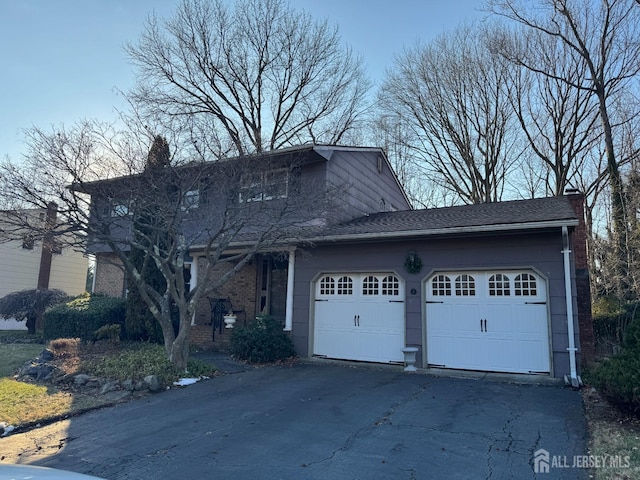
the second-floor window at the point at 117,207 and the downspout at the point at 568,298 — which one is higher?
the second-floor window at the point at 117,207

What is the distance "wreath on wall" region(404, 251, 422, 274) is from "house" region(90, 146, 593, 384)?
0.02 meters

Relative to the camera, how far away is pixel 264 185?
10477mm

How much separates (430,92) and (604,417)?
1776cm

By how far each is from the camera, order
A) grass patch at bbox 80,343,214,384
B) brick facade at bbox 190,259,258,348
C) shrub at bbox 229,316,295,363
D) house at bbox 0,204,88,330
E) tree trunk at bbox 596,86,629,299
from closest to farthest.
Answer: grass patch at bbox 80,343,214,384
shrub at bbox 229,316,295,363
tree trunk at bbox 596,86,629,299
brick facade at bbox 190,259,258,348
house at bbox 0,204,88,330

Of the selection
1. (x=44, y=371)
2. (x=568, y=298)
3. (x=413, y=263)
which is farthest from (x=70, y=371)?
(x=568, y=298)

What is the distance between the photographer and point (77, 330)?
1297 centimetres

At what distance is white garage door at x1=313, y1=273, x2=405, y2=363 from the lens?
1056 centimetres

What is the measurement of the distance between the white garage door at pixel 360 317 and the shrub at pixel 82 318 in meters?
6.26

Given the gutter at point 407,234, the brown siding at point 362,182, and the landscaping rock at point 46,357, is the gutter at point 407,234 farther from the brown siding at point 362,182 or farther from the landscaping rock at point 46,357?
the landscaping rock at point 46,357

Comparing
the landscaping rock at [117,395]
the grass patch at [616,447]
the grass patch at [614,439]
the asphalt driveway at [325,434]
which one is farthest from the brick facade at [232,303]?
the grass patch at [616,447]

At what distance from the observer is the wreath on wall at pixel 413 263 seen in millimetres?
10242

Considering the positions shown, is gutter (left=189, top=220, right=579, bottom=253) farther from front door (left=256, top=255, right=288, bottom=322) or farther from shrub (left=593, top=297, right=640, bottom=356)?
shrub (left=593, top=297, right=640, bottom=356)

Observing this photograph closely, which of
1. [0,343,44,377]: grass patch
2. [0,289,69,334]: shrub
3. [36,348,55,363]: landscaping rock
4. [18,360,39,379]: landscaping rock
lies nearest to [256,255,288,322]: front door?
[36,348,55,363]: landscaping rock

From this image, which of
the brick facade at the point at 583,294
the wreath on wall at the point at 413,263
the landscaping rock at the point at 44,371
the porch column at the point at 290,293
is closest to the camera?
the landscaping rock at the point at 44,371
